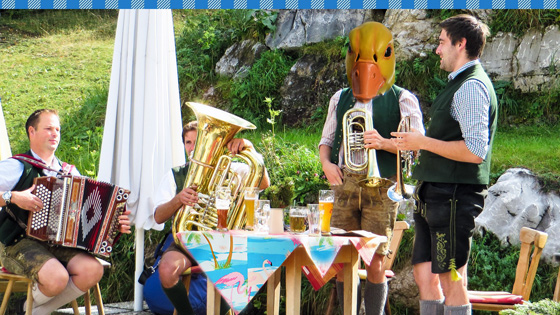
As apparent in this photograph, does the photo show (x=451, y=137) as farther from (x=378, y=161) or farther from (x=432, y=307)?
(x=432, y=307)

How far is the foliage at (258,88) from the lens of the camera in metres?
9.33

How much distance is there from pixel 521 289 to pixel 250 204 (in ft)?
6.62

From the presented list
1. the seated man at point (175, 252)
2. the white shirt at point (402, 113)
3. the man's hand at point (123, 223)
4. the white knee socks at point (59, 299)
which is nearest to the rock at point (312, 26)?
the white shirt at point (402, 113)

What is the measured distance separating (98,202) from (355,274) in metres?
1.66

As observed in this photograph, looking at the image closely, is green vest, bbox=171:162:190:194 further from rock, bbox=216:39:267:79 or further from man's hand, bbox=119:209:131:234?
rock, bbox=216:39:267:79

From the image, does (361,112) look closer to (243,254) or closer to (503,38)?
(243,254)

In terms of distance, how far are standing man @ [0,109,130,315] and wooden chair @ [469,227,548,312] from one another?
2.31m

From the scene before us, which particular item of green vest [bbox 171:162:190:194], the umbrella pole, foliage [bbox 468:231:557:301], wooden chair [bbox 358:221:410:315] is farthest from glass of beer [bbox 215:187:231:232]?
foliage [bbox 468:231:557:301]

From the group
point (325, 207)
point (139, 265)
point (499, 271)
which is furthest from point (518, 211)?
point (139, 265)

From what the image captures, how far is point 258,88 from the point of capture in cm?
938

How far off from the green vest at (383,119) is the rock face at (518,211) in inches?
72.1

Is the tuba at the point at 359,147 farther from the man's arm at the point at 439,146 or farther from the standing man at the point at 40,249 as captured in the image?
the standing man at the point at 40,249

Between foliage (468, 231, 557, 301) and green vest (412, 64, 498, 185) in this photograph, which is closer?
green vest (412, 64, 498, 185)

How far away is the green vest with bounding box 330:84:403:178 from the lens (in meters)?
4.62
